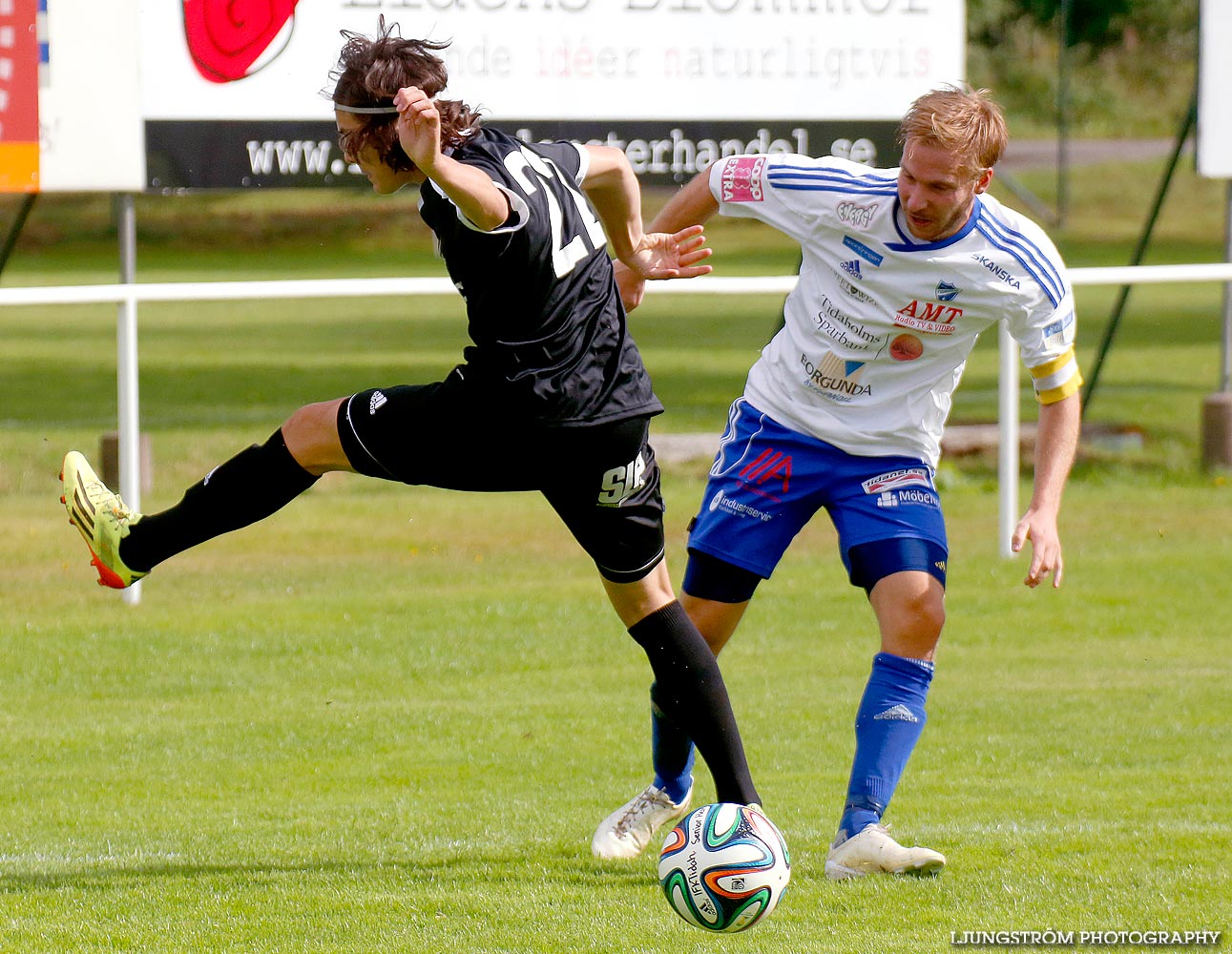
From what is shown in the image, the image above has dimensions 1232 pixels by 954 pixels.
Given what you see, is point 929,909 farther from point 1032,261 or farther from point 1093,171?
point 1093,171

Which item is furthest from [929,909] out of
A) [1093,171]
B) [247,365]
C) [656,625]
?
[1093,171]

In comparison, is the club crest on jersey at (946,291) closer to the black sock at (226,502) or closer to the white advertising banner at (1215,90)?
the black sock at (226,502)

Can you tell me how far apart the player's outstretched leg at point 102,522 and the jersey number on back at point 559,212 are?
1376 mm

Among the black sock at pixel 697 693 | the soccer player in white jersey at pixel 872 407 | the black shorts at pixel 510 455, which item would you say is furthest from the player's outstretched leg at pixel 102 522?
the soccer player in white jersey at pixel 872 407

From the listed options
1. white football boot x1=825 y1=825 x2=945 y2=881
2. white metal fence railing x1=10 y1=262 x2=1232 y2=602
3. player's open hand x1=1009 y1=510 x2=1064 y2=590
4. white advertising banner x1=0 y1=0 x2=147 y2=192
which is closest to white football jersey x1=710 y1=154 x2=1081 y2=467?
player's open hand x1=1009 y1=510 x2=1064 y2=590

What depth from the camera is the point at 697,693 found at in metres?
4.61

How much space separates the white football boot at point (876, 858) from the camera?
4.67m

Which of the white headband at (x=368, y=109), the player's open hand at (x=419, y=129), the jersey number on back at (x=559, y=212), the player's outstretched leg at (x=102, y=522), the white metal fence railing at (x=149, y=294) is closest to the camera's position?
the player's open hand at (x=419, y=129)

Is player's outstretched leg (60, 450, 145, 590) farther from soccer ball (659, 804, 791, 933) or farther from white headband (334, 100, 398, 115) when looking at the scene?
soccer ball (659, 804, 791, 933)

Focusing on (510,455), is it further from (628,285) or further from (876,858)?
(876,858)

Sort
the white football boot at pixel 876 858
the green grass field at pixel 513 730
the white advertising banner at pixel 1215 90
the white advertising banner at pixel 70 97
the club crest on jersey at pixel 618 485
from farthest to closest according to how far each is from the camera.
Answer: the white advertising banner at pixel 1215 90
the white advertising banner at pixel 70 97
the white football boot at pixel 876 858
the green grass field at pixel 513 730
the club crest on jersey at pixel 618 485

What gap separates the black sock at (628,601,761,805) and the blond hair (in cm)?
133

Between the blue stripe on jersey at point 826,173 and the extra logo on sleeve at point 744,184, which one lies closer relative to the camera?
the blue stripe on jersey at point 826,173

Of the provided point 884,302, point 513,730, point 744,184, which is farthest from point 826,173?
point 513,730
